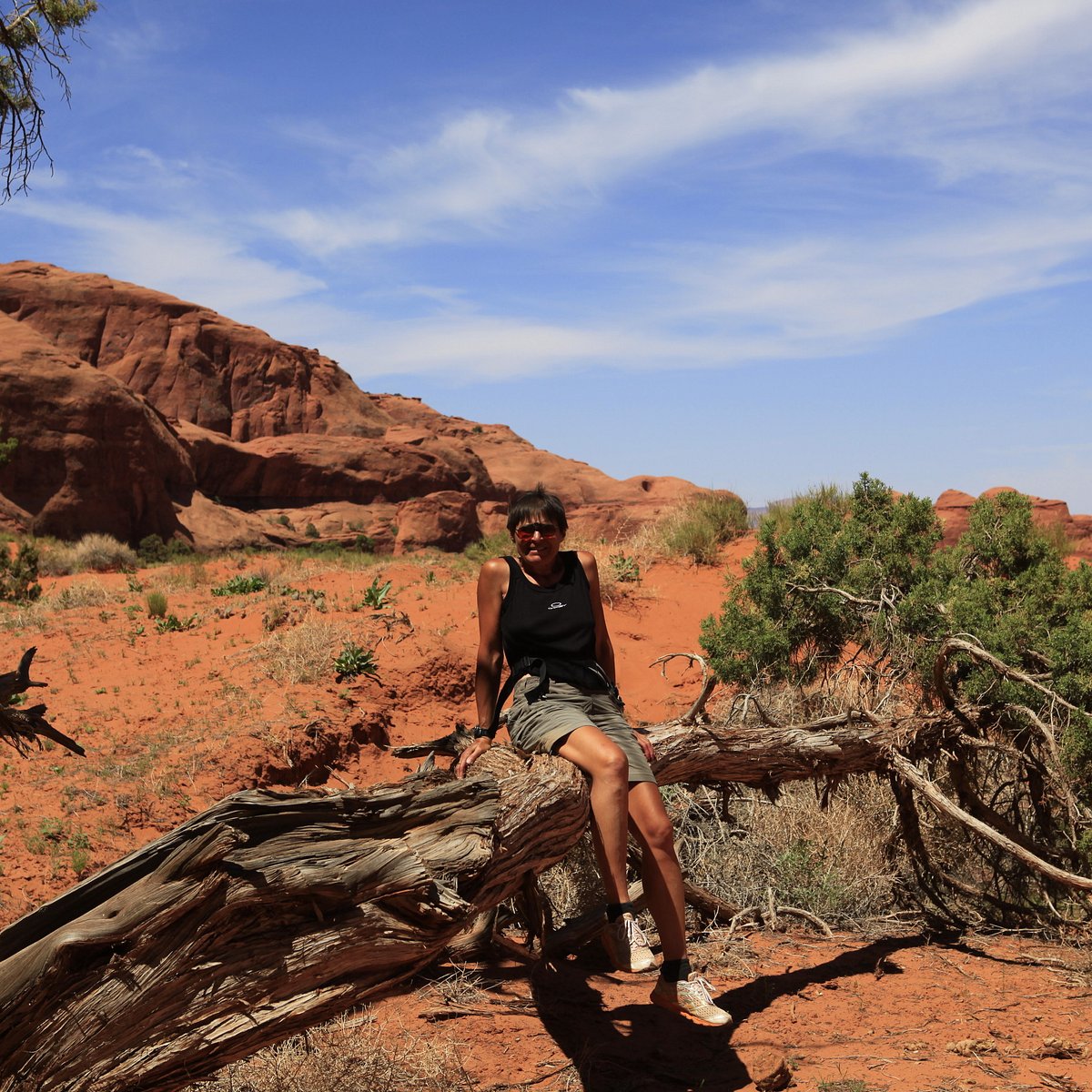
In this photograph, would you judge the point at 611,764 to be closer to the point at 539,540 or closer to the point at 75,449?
the point at 539,540

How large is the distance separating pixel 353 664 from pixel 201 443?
3097 cm

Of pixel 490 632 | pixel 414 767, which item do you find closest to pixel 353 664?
pixel 414 767

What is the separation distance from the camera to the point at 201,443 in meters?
38.4

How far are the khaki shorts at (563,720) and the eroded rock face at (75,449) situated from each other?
2704 centimetres

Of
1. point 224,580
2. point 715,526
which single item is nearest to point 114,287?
point 224,580

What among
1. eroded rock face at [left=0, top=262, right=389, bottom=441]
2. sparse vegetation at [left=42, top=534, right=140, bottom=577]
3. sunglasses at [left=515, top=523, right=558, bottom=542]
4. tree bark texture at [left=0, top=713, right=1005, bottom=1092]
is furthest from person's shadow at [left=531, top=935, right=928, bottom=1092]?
eroded rock face at [left=0, top=262, right=389, bottom=441]

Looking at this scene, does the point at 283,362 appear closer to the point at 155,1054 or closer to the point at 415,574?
the point at 415,574

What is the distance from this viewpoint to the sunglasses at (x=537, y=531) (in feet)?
12.2

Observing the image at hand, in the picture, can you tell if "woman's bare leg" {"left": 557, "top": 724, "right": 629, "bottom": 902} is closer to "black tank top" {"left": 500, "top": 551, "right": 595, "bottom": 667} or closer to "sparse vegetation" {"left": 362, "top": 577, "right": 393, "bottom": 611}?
"black tank top" {"left": 500, "top": 551, "right": 595, "bottom": 667}

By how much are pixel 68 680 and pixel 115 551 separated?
1352cm

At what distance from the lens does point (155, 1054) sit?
239cm

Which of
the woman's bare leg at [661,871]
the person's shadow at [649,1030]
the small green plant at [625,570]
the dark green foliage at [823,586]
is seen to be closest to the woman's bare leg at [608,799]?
the woman's bare leg at [661,871]

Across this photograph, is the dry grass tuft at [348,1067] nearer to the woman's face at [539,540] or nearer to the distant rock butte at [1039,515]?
the woman's face at [539,540]

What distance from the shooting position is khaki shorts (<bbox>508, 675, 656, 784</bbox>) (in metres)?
3.39
